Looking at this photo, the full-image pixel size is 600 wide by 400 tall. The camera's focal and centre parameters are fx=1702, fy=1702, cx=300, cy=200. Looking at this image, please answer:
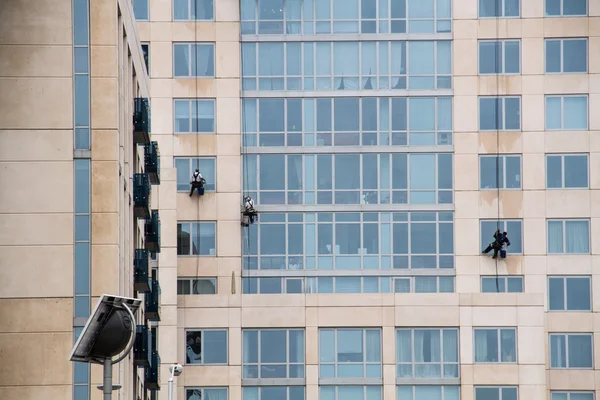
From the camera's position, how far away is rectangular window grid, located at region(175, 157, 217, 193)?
80.6 metres

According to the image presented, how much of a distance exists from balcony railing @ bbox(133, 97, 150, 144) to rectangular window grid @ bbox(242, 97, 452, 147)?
80.6 feet

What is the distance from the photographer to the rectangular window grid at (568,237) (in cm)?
8031

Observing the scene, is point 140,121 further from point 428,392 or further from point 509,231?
point 509,231

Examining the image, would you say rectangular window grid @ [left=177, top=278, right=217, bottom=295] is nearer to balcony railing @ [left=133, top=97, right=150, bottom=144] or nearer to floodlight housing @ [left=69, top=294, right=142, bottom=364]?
balcony railing @ [left=133, top=97, right=150, bottom=144]

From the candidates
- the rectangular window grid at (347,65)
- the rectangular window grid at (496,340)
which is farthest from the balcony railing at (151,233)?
the rectangular window grid at (347,65)

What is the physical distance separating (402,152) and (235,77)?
8688mm

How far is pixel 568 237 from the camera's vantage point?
80.4 m

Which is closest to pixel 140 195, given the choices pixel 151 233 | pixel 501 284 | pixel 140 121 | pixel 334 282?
pixel 140 121

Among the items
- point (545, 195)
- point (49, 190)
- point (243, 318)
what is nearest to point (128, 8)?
point (49, 190)

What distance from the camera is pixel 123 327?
1997 centimetres

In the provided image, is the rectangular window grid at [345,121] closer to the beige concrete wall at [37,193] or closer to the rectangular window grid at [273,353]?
the rectangular window grid at [273,353]

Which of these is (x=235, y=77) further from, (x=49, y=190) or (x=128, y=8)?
(x=49, y=190)

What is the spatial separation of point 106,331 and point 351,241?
199 feet

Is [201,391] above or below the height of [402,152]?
below
